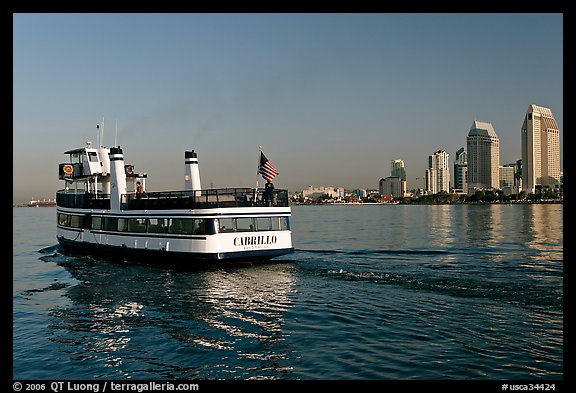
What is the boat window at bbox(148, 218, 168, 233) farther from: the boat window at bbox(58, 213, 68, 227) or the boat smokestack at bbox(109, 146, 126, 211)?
the boat window at bbox(58, 213, 68, 227)

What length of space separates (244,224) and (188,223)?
3.16 meters

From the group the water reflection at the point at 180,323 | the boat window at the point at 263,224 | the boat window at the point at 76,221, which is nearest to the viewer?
the water reflection at the point at 180,323

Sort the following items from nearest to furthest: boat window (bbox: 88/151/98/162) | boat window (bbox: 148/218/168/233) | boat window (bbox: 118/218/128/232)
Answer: boat window (bbox: 148/218/168/233) < boat window (bbox: 118/218/128/232) < boat window (bbox: 88/151/98/162)

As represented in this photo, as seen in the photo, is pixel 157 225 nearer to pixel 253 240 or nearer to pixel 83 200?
pixel 253 240

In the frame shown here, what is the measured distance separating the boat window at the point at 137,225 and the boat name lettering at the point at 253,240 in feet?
22.3

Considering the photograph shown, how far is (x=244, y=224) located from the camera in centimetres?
2973

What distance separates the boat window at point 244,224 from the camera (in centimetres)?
2934

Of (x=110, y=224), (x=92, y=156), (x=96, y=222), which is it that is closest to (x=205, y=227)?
(x=110, y=224)

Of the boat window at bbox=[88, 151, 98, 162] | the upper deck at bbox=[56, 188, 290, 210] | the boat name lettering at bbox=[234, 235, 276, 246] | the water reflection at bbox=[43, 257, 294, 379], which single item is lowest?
the water reflection at bbox=[43, 257, 294, 379]

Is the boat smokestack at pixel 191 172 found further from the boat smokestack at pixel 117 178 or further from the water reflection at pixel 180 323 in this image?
the water reflection at pixel 180 323

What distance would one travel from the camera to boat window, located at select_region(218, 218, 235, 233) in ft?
95.0

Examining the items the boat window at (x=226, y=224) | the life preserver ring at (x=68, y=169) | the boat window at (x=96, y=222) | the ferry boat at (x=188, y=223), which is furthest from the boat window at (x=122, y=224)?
the life preserver ring at (x=68, y=169)

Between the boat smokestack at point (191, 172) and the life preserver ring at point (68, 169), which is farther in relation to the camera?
the life preserver ring at point (68, 169)

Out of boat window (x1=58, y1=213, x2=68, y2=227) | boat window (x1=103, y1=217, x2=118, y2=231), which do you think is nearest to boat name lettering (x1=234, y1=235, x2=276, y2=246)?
boat window (x1=103, y1=217, x2=118, y2=231)
